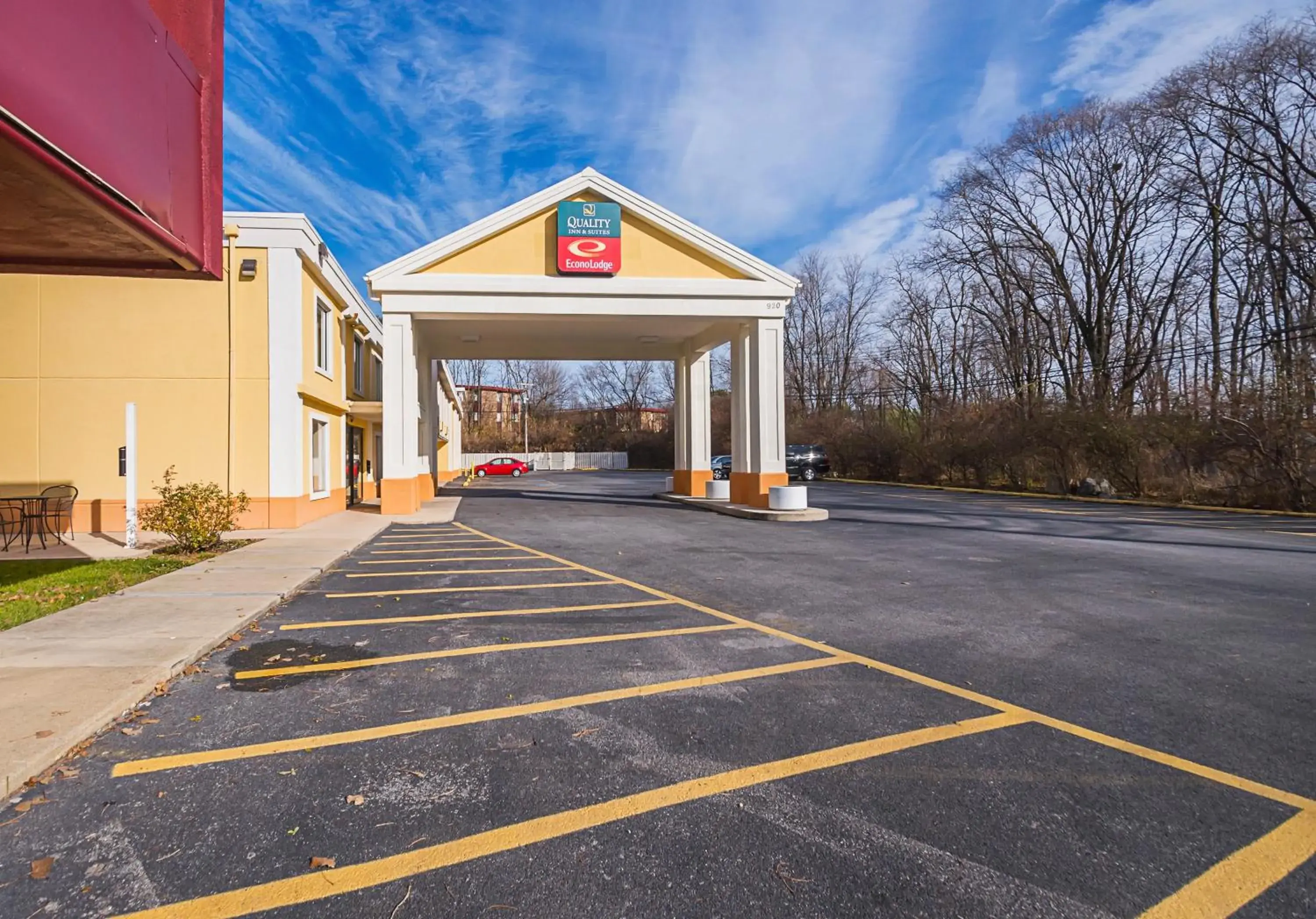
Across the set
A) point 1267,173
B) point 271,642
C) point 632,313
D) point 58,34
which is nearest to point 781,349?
point 632,313

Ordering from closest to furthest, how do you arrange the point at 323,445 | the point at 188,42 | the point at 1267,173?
1. the point at 188,42
2. the point at 323,445
3. the point at 1267,173

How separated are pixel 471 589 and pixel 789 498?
9.68m

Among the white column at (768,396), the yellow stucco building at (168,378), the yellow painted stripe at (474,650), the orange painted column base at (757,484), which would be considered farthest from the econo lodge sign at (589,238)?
the yellow painted stripe at (474,650)

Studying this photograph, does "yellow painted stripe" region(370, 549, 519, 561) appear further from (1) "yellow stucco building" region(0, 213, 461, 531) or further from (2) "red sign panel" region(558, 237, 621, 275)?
(2) "red sign panel" region(558, 237, 621, 275)

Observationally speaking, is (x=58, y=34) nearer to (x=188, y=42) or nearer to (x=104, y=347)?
(x=188, y=42)

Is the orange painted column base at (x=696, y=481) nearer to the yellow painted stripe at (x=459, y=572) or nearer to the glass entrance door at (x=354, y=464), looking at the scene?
the glass entrance door at (x=354, y=464)

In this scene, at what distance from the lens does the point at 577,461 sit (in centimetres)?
5775

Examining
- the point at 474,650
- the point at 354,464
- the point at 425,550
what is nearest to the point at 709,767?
the point at 474,650

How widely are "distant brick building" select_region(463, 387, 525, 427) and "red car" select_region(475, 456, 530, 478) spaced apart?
15.6 m

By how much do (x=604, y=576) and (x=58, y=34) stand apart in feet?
22.8

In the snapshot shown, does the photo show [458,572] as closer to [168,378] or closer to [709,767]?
[709,767]

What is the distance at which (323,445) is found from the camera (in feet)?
55.4

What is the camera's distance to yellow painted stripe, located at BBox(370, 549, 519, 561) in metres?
11.0

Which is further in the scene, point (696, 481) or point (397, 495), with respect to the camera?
point (696, 481)
